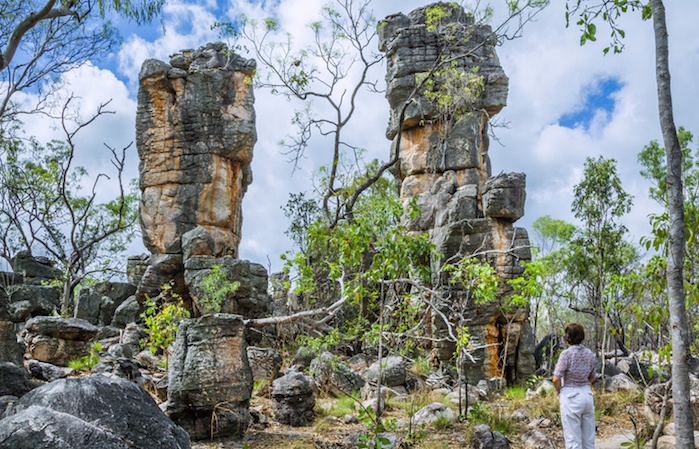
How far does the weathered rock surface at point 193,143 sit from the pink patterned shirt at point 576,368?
1565 centimetres

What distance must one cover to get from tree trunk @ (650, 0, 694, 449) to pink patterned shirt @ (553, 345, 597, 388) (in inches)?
66.8

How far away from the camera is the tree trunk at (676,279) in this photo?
11.1ft

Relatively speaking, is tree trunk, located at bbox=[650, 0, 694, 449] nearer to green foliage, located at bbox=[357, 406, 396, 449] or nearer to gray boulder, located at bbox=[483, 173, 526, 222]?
green foliage, located at bbox=[357, 406, 396, 449]

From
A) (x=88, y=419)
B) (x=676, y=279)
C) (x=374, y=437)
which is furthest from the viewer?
(x=374, y=437)

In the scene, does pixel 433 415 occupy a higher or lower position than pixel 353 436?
higher

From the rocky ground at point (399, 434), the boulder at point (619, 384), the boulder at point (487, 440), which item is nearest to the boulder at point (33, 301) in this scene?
the rocky ground at point (399, 434)

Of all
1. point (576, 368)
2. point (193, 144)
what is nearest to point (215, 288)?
point (193, 144)

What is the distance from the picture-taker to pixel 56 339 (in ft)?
36.8

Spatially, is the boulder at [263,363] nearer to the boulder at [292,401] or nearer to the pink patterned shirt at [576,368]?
the boulder at [292,401]

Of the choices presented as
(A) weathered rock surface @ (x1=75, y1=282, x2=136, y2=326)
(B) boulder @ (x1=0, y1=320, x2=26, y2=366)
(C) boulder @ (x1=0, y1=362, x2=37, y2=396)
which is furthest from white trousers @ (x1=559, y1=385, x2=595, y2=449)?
(A) weathered rock surface @ (x1=75, y1=282, x2=136, y2=326)

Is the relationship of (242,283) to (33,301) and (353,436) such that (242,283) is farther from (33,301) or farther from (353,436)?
(353,436)

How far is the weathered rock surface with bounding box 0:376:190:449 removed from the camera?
9.66 ft

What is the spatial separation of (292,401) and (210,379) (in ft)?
5.02

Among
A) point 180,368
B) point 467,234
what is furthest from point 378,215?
point 467,234
